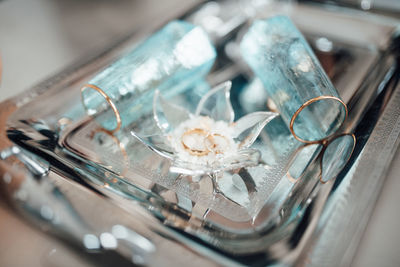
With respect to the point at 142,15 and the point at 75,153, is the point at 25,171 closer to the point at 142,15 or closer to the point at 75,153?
the point at 75,153

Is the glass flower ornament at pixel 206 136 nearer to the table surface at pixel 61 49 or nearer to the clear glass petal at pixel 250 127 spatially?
the clear glass petal at pixel 250 127

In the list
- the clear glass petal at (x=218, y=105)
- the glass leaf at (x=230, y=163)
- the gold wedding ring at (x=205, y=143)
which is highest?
the clear glass petal at (x=218, y=105)

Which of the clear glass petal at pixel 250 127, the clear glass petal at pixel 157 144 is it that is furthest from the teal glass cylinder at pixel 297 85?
the clear glass petal at pixel 157 144

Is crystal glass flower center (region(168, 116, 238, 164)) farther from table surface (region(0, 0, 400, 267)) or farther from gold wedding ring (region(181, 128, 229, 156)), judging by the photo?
table surface (region(0, 0, 400, 267))

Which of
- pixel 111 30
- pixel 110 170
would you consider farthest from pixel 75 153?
pixel 111 30

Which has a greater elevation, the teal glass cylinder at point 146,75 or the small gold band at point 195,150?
the teal glass cylinder at point 146,75
